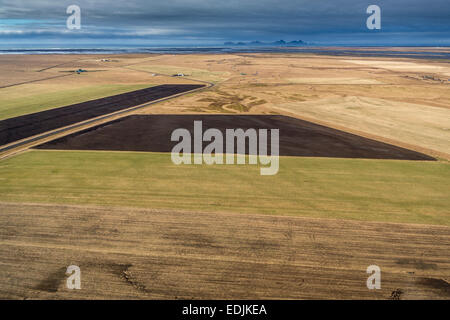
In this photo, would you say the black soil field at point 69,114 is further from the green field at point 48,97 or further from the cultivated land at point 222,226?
the cultivated land at point 222,226

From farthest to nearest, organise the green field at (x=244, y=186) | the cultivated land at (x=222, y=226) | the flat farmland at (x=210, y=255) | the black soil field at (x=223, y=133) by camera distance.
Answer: the black soil field at (x=223, y=133), the green field at (x=244, y=186), the cultivated land at (x=222, y=226), the flat farmland at (x=210, y=255)

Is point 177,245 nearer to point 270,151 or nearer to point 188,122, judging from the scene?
point 270,151

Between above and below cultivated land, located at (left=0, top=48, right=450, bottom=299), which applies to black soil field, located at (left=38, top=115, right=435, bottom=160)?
above

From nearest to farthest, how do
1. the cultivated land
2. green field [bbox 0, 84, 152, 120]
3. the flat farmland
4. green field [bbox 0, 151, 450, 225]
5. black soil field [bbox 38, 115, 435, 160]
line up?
the flat farmland, the cultivated land, green field [bbox 0, 151, 450, 225], black soil field [bbox 38, 115, 435, 160], green field [bbox 0, 84, 152, 120]

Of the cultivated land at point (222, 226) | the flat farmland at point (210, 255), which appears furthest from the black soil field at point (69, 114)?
the flat farmland at point (210, 255)

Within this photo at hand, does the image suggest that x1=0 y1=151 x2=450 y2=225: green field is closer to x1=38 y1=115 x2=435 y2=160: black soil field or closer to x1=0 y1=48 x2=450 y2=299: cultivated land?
x1=0 y1=48 x2=450 y2=299: cultivated land

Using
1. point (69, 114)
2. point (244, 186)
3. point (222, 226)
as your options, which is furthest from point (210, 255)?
point (69, 114)

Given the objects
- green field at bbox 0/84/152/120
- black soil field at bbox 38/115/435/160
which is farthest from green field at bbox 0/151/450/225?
green field at bbox 0/84/152/120
